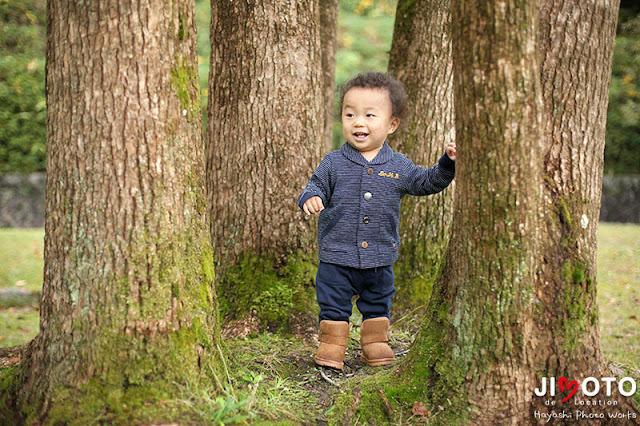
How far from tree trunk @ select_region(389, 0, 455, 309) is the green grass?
192 inches

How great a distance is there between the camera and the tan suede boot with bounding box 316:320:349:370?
3387mm

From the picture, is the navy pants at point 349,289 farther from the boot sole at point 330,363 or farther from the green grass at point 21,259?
the green grass at point 21,259

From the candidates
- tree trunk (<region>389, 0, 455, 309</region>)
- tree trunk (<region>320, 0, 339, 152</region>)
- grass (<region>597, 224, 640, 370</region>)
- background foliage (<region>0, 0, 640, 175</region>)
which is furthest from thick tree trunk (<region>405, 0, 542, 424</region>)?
background foliage (<region>0, 0, 640, 175</region>)

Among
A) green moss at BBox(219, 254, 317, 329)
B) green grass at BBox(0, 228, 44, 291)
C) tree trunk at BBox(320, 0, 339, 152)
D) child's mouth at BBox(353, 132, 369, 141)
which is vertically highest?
tree trunk at BBox(320, 0, 339, 152)

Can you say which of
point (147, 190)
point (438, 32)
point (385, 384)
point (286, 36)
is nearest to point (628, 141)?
point (438, 32)

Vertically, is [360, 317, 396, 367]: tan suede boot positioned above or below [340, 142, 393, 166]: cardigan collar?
below

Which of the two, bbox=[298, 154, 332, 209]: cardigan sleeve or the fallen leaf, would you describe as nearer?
the fallen leaf

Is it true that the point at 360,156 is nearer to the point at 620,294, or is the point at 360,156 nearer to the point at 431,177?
the point at 431,177

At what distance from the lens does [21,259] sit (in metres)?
8.36

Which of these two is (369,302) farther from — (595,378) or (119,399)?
(119,399)

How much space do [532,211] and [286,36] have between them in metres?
2.25

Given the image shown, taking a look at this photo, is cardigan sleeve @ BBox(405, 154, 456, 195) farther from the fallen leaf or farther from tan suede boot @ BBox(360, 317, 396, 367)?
the fallen leaf

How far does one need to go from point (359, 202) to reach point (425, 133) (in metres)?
1.56

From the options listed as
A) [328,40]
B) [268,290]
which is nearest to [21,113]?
[328,40]
